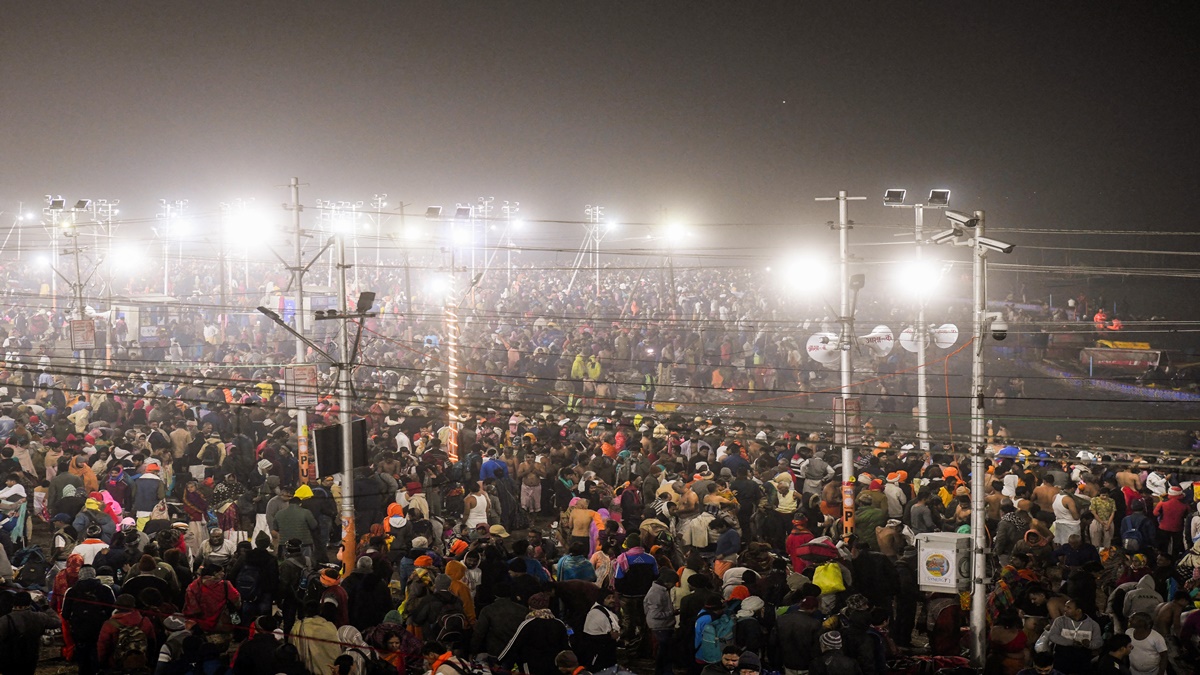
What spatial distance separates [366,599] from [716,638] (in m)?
3.97

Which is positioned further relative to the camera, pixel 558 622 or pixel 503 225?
pixel 503 225

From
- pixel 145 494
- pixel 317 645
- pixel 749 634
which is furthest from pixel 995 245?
pixel 145 494

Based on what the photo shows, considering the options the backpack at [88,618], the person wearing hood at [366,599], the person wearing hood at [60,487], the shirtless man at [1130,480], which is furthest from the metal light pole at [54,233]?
the shirtless man at [1130,480]

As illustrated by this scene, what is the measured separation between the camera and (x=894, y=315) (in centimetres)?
4212

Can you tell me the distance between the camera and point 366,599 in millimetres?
12805

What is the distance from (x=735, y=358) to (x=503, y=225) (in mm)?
50400

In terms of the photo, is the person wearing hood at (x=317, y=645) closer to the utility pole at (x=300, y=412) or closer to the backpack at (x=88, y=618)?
the backpack at (x=88, y=618)

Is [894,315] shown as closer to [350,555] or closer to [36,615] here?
[350,555]

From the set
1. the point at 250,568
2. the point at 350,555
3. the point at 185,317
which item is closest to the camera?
the point at 250,568

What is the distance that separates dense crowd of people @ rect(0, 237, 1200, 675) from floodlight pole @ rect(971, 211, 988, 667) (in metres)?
0.33

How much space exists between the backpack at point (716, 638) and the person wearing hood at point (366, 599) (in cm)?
A: 367

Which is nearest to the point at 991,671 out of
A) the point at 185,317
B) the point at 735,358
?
the point at 735,358

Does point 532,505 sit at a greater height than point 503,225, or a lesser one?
lesser

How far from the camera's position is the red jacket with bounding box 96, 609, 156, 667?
11367 mm
